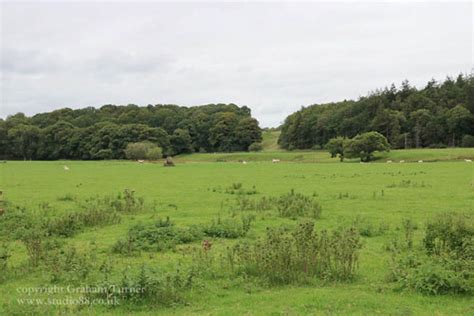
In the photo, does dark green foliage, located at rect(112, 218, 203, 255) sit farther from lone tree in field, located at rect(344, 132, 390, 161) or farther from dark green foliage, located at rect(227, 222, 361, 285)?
lone tree in field, located at rect(344, 132, 390, 161)

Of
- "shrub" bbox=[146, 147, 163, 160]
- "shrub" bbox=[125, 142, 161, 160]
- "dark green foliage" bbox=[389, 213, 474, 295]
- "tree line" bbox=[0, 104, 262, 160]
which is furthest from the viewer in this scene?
"tree line" bbox=[0, 104, 262, 160]

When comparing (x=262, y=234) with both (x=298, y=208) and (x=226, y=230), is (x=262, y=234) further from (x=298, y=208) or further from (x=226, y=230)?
(x=298, y=208)

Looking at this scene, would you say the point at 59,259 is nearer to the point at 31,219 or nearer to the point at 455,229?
the point at 31,219

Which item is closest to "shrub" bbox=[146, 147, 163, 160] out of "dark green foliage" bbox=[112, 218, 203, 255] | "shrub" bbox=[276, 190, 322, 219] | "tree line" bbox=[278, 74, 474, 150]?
"tree line" bbox=[278, 74, 474, 150]

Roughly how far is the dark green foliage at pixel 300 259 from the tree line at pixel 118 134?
124543 millimetres

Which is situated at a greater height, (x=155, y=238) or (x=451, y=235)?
(x=451, y=235)

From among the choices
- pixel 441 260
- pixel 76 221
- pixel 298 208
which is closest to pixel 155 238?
pixel 76 221

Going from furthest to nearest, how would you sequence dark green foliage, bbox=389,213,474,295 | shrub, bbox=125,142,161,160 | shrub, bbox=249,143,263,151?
shrub, bbox=249,143,263,151 < shrub, bbox=125,142,161,160 < dark green foliage, bbox=389,213,474,295

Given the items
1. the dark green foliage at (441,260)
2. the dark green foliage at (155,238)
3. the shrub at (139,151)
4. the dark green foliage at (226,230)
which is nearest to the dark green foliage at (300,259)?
the dark green foliage at (441,260)

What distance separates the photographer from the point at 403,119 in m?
120

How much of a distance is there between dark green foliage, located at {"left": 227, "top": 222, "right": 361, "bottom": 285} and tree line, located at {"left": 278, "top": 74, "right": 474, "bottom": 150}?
333ft

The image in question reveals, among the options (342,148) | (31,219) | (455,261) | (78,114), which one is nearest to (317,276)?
(455,261)

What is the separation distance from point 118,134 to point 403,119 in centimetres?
8237

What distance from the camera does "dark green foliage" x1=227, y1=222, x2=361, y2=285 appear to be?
424 inches
